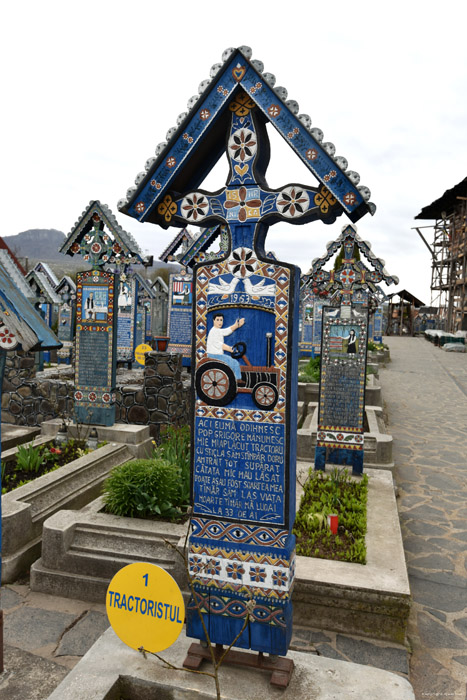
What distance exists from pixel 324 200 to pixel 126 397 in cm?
680

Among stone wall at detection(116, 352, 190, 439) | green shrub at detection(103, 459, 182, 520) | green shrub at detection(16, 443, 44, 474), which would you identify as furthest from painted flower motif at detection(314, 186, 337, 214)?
stone wall at detection(116, 352, 190, 439)

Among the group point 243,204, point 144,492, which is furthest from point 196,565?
point 243,204

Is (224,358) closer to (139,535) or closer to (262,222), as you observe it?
(262,222)

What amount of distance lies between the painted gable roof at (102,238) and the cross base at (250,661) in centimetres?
644

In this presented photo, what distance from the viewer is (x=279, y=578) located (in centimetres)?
303

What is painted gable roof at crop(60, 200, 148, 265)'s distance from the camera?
8219 millimetres

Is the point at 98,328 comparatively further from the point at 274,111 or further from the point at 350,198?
the point at 350,198

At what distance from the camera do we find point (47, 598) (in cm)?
459

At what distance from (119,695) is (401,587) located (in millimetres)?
2440

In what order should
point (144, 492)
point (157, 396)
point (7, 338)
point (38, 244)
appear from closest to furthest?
point (7, 338)
point (144, 492)
point (157, 396)
point (38, 244)

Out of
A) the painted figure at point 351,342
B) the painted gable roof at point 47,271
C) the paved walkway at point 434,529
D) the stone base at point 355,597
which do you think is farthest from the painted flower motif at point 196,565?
the painted gable roof at point 47,271

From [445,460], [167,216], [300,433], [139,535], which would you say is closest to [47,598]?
[139,535]

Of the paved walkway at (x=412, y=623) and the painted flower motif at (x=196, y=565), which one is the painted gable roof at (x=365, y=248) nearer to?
the paved walkway at (x=412, y=623)

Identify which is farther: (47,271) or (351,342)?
(47,271)
